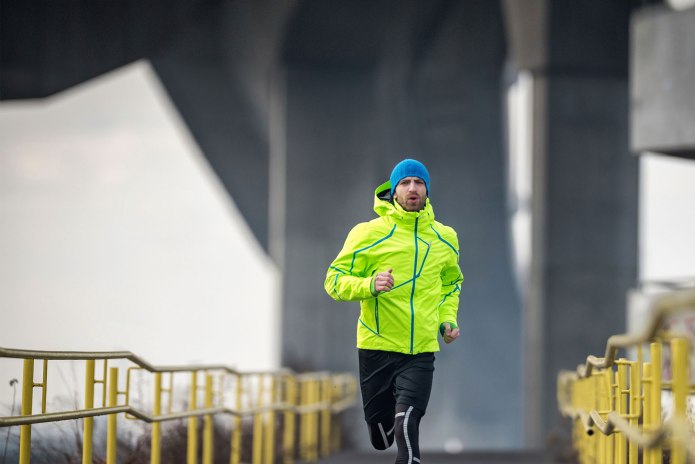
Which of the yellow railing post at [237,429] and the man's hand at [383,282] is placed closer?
the man's hand at [383,282]

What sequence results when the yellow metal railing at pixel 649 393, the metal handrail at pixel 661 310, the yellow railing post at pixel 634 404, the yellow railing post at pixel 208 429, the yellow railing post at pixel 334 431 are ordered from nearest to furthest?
1. the metal handrail at pixel 661 310
2. the yellow metal railing at pixel 649 393
3. the yellow railing post at pixel 634 404
4. the yellow railing post at pixel 208 429
5. the yellow railing post at pixel 334 431

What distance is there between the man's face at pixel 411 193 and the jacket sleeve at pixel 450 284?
1.00ft

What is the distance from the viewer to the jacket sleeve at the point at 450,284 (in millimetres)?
8078

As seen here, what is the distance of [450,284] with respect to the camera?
27.0 ft

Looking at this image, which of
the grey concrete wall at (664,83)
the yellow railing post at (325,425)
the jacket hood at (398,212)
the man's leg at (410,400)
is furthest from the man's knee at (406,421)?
the grey concrete wall at (664,83)

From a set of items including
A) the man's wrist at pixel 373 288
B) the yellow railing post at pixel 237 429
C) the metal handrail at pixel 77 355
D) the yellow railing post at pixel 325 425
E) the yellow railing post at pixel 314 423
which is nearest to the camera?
the metal handrail at pixel 77 355

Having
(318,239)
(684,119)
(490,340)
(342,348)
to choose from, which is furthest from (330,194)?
(490,340)

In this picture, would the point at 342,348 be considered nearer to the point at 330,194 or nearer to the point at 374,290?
the point at 330,194

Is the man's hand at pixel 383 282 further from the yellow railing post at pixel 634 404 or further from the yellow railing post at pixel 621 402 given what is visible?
the yellow railing post at pixel 621 402

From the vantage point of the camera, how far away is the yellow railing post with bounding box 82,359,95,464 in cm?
834

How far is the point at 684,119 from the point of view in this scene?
20.8m

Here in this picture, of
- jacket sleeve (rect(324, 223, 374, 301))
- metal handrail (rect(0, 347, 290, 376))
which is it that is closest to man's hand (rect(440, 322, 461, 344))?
jacket sleeve (rect(324, 223, 374, 301))

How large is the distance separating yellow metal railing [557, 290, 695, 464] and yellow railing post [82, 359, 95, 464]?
2648 mm

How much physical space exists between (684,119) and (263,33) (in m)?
12.6
